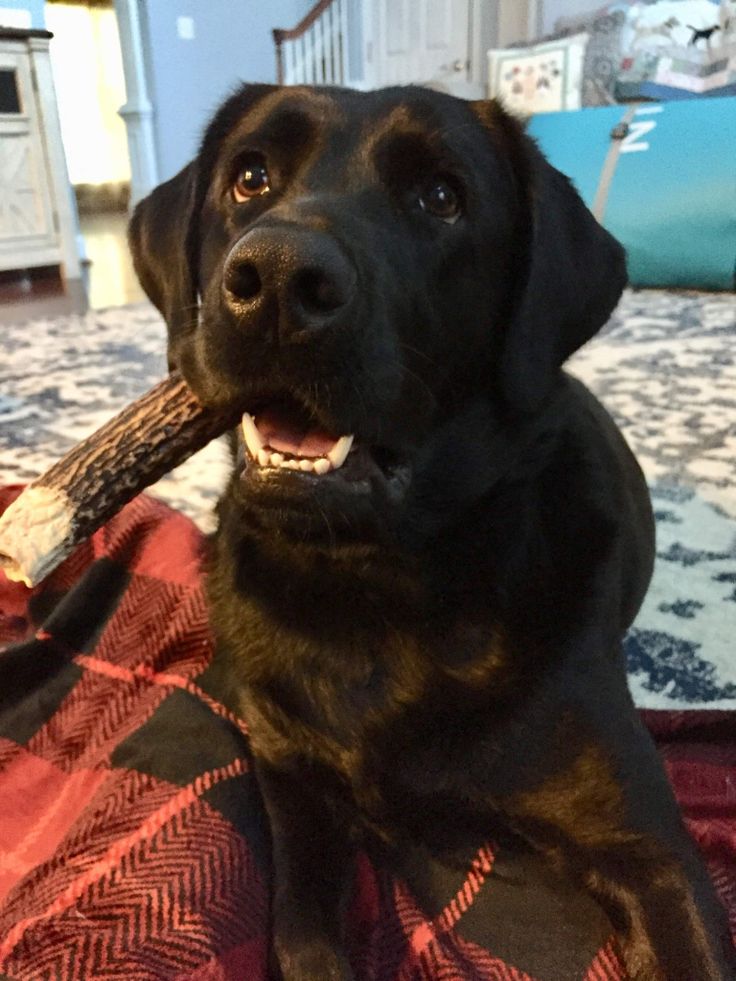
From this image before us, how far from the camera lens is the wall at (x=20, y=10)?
609cm

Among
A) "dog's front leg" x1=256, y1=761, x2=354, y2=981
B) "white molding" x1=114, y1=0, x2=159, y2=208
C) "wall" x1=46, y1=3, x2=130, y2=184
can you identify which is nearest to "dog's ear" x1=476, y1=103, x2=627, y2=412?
"dog's front leg" x1=256, y1=761, x2=354, y2=981

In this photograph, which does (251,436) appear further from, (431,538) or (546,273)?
(546,273)

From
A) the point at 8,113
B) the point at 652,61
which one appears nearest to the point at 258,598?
the point at 652,61

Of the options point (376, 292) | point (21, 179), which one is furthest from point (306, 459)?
point (21, 179)

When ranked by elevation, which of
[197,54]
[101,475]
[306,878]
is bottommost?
[306,878]

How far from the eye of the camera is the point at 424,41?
664 cm

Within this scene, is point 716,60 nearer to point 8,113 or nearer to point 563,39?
point 563,39

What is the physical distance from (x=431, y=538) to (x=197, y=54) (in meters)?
6.81

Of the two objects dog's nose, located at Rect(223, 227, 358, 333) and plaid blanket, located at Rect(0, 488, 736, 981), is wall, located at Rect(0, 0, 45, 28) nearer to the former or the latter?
plaid blanket, located at Rect(0, 488, 736, 981)

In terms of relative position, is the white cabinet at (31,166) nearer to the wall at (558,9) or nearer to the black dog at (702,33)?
the wall at (558,9)

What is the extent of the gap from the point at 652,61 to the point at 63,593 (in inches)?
171

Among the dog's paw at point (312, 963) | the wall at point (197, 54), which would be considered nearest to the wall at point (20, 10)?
the wall at point (197, 54)

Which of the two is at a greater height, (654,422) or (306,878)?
(306,878)

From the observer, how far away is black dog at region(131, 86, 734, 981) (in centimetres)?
86
